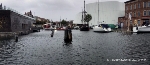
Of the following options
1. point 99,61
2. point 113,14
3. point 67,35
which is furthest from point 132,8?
point 99,61

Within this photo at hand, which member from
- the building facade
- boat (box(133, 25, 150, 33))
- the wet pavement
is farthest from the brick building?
the wet pavement

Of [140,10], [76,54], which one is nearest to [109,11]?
[140,10]

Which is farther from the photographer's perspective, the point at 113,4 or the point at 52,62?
the point at 113,4

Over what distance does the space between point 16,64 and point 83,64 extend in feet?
21.0

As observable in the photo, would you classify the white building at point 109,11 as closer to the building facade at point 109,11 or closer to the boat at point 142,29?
the building facade at point 109,11

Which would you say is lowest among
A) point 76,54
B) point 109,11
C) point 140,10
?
point 76,54

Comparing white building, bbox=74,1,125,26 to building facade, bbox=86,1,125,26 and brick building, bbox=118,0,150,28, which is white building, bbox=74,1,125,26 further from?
brick building, bbox=118,0,150,28

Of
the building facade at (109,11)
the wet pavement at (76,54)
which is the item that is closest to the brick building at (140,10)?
the building facade at (109,11)

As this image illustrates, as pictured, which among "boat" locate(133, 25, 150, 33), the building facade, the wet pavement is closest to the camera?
the wet pavement

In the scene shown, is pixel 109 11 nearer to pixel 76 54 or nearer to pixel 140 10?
pixel 140 10

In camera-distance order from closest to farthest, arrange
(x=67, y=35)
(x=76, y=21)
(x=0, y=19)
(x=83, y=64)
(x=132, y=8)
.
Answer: (x=83, y=64) → (x=67, y=35) → (x=0, y=19) → (x=132, y=8) → (x=76, y=21)

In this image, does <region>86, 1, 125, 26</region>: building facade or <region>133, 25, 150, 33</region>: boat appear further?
<region>86, 1, 125, 26</region>: building facade

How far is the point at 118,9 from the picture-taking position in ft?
477

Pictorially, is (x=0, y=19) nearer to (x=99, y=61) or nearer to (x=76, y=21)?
(x=99, y=61)
